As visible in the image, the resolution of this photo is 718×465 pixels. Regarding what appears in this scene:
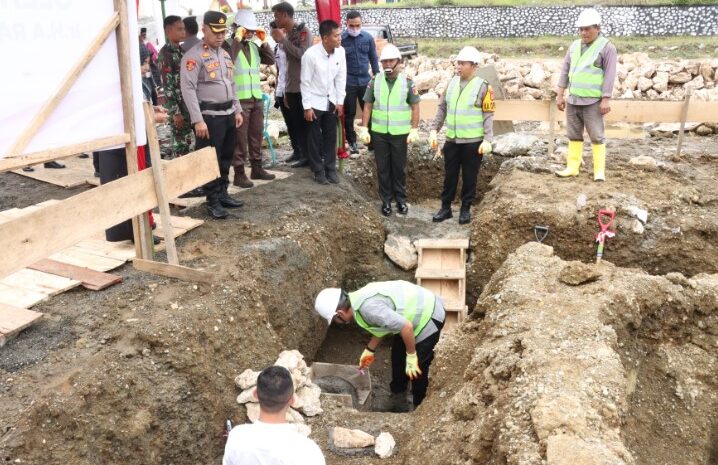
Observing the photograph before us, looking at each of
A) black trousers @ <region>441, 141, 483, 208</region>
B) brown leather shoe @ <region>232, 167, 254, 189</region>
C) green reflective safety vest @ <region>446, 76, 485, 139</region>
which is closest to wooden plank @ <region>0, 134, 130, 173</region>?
brown leather shoe @ <region>232, 167, 254, 189</region>

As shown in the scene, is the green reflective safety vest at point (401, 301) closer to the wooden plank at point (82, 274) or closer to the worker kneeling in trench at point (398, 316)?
the worker kneeling in trench at point (398, 316)

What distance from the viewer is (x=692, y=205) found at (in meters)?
6.88

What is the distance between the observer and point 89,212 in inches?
168

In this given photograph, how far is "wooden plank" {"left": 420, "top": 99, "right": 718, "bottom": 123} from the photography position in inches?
337

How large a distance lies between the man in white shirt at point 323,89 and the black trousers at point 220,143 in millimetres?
1193

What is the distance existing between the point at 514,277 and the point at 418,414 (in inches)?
50.4

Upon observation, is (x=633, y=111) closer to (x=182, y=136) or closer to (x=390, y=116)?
(x=390, y=116)

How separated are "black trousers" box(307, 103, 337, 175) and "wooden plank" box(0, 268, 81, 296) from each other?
3434 millimetres

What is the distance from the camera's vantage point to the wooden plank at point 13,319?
4.11 metres

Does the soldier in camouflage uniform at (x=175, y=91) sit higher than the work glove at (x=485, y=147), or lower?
higher

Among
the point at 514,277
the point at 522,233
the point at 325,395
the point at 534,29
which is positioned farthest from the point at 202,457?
the point at 534,29

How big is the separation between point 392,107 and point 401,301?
286cm

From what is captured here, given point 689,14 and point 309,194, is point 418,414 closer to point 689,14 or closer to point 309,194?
point 309,194

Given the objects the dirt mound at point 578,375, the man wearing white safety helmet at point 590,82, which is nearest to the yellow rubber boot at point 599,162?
the man wearing white safety helmet at point 590,82
